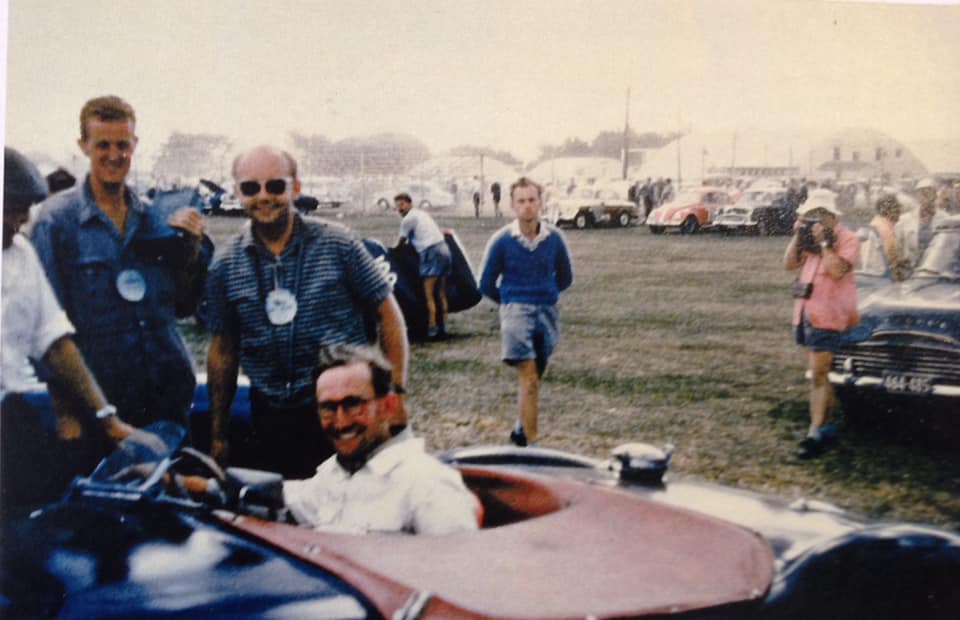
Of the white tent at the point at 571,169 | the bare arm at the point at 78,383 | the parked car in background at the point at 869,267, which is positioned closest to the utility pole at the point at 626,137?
the white tent at the point at 571,169

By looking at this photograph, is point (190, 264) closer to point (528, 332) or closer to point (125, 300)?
point (125, 300)

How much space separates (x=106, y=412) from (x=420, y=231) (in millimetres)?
979

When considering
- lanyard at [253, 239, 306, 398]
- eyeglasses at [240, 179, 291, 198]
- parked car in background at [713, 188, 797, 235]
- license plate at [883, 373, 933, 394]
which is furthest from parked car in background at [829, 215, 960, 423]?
eyeglasses at [240, 179, 291, 198]

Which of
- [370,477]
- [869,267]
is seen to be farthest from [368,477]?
[869,267]

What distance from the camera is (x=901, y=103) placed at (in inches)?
118

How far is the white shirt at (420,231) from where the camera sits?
274cm

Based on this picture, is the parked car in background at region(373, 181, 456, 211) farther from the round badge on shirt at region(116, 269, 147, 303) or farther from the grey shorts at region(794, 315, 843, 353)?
the grey shorts at region(794, 315, 843, 353)

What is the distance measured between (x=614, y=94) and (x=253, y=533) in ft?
5.33

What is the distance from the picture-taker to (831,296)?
9.28ft

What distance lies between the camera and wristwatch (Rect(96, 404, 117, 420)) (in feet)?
8.50

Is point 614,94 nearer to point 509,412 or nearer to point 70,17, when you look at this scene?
→ point 509,412

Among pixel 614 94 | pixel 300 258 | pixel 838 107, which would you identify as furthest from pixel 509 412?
pixel 838 107

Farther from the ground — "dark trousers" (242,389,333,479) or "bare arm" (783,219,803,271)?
"bare arm" (783,219,803,271)

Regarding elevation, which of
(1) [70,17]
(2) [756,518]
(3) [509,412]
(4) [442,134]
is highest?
(1) [70,17]
